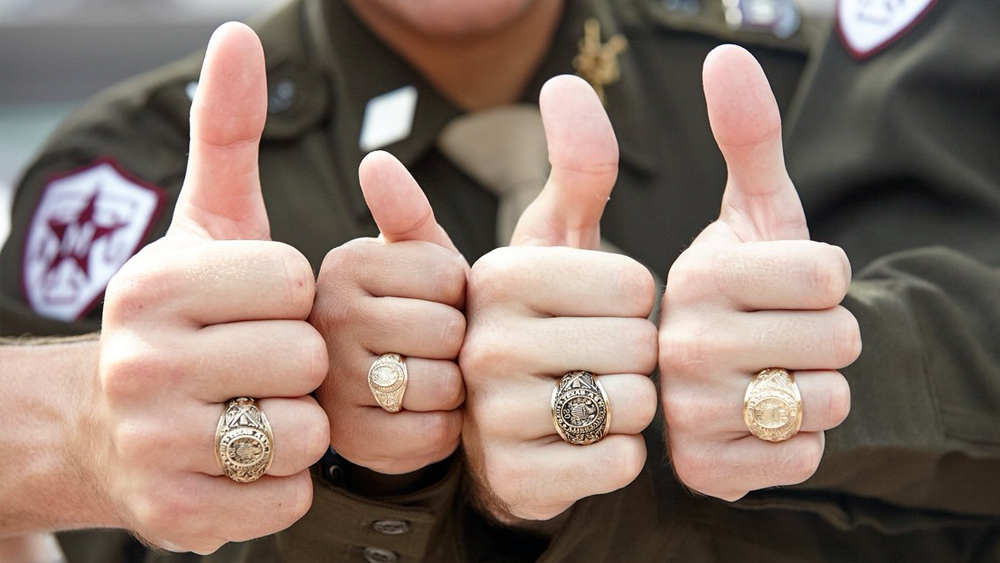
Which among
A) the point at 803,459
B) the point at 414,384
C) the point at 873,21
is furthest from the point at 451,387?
the point at 873,21

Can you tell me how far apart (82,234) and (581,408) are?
2.10ft

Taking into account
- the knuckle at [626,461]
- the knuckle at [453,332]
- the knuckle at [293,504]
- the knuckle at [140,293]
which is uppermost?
the knuckle at [140,293]

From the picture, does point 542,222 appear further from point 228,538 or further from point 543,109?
point 228,538

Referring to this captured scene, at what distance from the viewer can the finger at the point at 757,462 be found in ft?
1.99

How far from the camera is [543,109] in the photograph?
66cm

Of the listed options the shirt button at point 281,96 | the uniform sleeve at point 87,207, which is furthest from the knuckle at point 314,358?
the shirt button at point 281,96

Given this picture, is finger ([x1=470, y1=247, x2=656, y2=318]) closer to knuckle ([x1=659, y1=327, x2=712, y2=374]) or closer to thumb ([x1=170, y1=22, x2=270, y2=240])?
knuckle ([x1=659, y1=327, x2=712, y2=374])

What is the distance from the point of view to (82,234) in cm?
100

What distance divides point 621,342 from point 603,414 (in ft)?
0.15

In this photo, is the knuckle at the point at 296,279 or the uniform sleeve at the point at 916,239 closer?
the knuckle at the point at 296,279

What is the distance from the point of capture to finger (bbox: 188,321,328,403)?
59cm

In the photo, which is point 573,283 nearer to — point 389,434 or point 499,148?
point 389,434

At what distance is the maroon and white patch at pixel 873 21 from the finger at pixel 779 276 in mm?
468

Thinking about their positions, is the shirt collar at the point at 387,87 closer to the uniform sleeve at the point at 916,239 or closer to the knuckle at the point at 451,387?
the uniform sleeve at the point at 916,239
